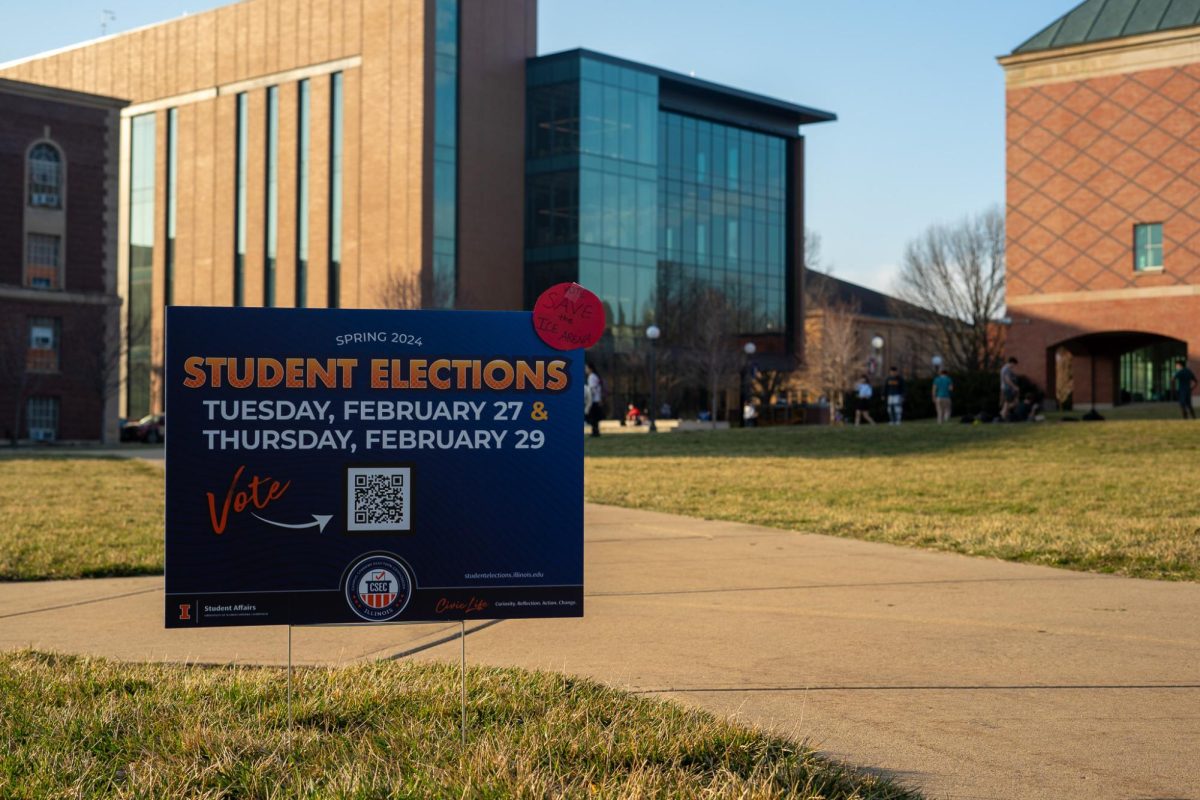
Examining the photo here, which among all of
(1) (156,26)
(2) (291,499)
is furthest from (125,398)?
(2) (291,499)

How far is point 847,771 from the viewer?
434 centimetres

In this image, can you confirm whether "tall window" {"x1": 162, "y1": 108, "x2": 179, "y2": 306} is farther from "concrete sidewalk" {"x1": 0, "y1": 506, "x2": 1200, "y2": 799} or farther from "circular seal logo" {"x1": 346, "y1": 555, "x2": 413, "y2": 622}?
"circular seal logo" {"x1": 346, "y1": 555, "x2": 413, "y2": 622}

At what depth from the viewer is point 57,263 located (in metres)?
52.5

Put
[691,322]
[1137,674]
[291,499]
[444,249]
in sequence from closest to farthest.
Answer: [291,499]
[1137,674]
[444,249]
[691,322]

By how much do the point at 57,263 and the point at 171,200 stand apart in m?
24.3

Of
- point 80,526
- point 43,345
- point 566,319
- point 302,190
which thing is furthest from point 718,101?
point 566,319

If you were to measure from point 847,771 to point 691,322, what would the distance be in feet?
225

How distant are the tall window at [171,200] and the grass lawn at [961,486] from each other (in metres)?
52.4

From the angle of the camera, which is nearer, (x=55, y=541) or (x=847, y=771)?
(x=847, y=771)

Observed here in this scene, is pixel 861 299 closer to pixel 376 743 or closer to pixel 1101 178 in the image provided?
pixel 1101 178

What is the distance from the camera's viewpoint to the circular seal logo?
4.62 metres

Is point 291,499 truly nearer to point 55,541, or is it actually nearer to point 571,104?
point 55,541

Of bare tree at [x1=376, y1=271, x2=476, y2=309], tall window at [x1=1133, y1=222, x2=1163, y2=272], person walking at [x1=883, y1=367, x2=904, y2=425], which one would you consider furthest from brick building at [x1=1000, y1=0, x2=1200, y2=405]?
bare tree at [x1=376, y1=271, x2=476, y2=309]

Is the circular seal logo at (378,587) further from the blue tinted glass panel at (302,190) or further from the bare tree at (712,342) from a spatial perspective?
the blue tinted glass panel at (302,190)
